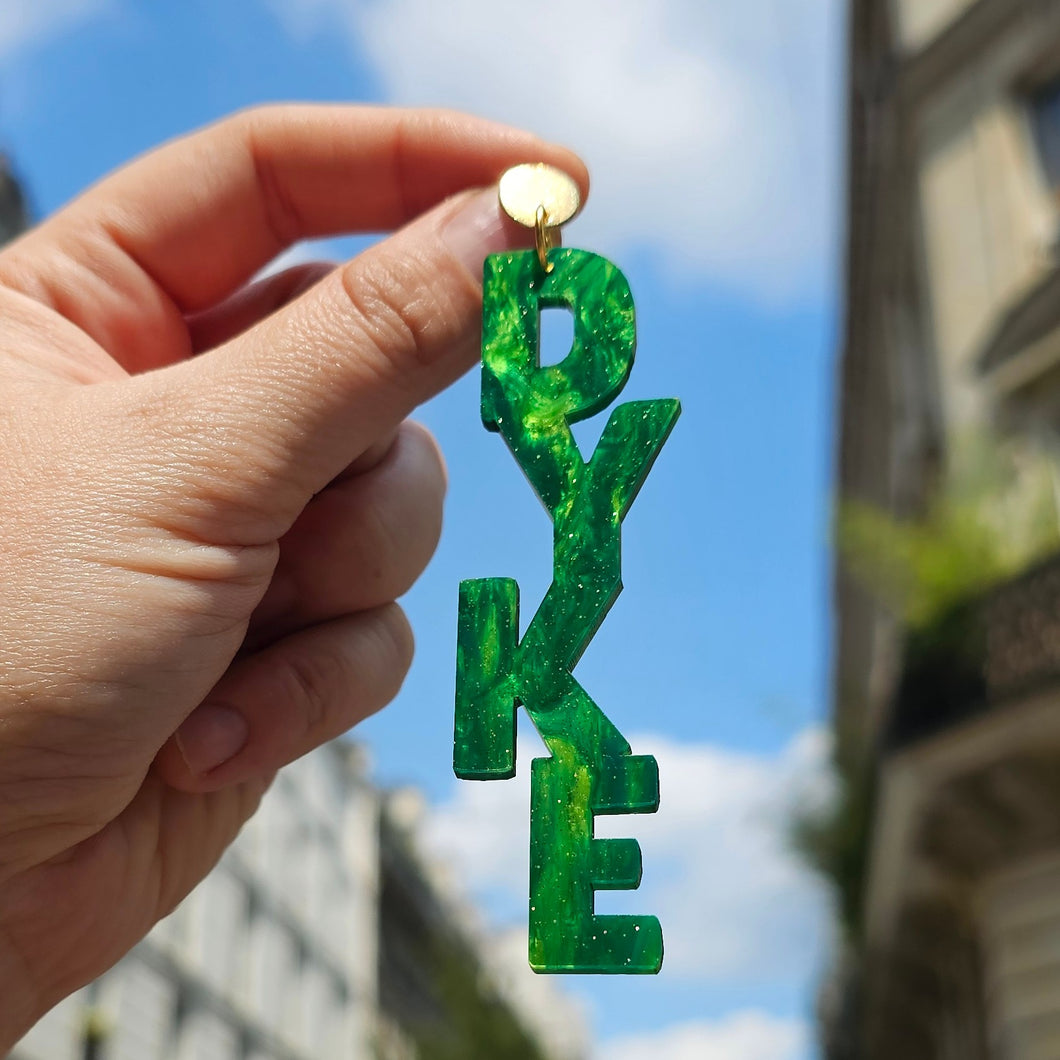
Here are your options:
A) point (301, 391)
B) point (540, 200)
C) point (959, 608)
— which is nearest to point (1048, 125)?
point (959, 608)

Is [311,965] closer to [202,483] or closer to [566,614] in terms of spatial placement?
[566,614]

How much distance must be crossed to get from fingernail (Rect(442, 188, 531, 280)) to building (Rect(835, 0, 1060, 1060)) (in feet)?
23.1

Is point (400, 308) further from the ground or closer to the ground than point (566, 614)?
further from the ground

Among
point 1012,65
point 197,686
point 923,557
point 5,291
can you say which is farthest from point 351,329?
point 1012,65

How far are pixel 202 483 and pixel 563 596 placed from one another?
683 millimetres

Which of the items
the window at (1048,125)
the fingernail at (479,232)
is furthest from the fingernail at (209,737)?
the window at (1048,125)

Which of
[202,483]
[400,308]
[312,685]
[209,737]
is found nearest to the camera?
[202,483]

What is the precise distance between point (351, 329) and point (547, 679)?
2.38 ft

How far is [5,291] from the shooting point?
9.29 feet

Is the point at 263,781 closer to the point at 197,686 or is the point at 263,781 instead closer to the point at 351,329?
the point at 197,686

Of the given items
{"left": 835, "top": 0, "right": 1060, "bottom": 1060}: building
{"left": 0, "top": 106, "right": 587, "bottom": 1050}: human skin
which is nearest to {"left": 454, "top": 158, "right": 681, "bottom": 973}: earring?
{"left": 0, "top": 106, "right": 587, "bottom": 1050}: human skin

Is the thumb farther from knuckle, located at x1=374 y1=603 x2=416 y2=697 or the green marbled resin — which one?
knuckle, located at x1=374 y1=603 x2=416 y2=697

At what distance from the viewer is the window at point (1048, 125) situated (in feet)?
45.8

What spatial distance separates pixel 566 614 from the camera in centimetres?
248
